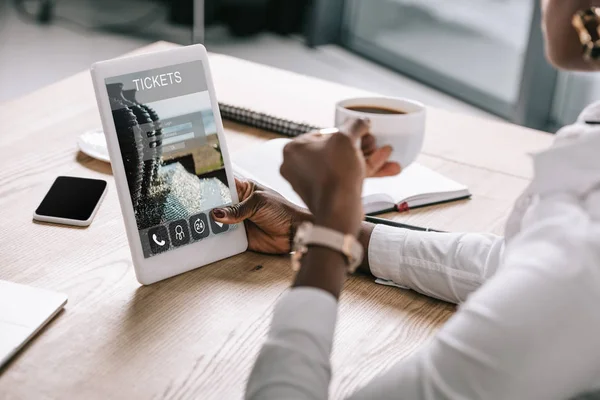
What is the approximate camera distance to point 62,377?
87 centimetres

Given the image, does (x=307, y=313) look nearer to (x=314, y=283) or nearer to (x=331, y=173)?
(x=314, y=283)

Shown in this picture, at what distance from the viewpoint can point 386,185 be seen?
134 centimetres

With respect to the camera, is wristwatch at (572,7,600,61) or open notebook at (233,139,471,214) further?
open notebook at (233,139,471,214)

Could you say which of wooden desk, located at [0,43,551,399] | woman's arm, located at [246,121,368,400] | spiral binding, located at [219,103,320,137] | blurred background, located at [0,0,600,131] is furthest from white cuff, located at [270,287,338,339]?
blurred background, located at [0,0,600,131]

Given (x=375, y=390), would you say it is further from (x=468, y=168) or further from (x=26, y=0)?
(x=26, y=0)

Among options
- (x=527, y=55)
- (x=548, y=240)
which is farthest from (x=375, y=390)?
(x=527, y=55)

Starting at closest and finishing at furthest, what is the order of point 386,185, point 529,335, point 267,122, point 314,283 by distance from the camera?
point 529,335 < point 314,283 < point 386,185 < point 267,122

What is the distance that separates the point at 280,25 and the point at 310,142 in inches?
151

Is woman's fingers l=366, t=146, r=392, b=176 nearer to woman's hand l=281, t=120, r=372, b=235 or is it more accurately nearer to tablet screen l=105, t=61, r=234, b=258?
woman's hand l=281, t=120, r=372, b=235

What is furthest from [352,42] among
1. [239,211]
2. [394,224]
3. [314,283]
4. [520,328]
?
[520,328]

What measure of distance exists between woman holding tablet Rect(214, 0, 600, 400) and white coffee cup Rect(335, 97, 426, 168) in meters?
0.12

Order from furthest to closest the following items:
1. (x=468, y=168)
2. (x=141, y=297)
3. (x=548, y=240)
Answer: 1. (x=468, y=168)
2. (x=141, y=297)
3. (x=548, y=240)

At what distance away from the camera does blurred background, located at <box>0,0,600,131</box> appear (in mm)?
3383

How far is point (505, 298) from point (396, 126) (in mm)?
355
